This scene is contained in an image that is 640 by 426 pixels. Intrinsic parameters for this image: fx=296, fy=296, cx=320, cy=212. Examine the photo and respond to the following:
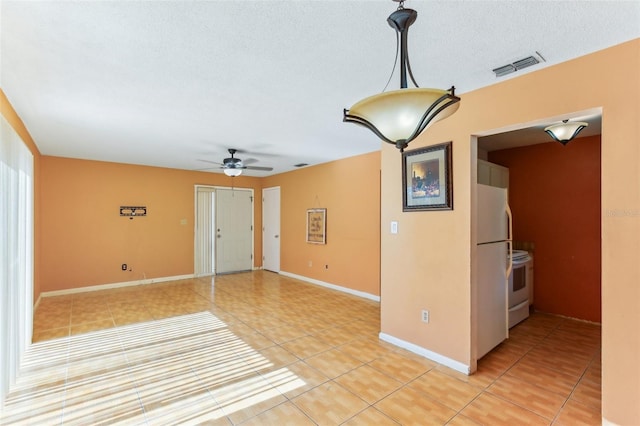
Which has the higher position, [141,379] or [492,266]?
[492,266]

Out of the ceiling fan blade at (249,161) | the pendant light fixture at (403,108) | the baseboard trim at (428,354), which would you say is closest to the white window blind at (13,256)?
the pendant light fixture at (403,108)

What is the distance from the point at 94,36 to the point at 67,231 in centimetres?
504

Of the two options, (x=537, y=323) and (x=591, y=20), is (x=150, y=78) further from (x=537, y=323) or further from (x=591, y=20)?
(x=537, y=323)

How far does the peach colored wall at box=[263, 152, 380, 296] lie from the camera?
5.05 m

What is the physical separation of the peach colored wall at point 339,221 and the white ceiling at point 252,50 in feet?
6.99

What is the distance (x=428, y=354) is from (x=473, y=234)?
4.11 ft

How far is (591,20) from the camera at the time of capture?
1.62 meters

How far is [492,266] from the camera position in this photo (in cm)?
297

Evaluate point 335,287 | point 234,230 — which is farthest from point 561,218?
point 234,230

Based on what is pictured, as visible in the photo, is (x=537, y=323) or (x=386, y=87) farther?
(x=537, y=323)

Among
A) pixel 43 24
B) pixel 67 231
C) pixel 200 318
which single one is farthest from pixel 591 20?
pixel 67 231

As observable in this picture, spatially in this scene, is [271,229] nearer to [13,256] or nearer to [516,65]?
[13,256]

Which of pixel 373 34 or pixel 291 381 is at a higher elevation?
pixel 373 34

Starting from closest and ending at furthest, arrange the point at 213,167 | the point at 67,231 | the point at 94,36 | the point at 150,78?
the point at 94,36 → the point at 150,78 → the point at 67,231 → the point at 213,167
